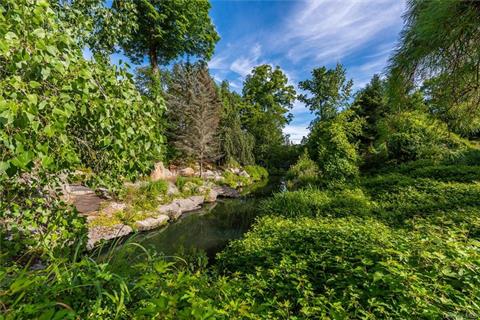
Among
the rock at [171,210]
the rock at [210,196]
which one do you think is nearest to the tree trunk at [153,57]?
the rock at [210,196]

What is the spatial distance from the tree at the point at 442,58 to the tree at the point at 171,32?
1276 centimetres

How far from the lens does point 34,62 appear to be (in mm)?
Answer: 913

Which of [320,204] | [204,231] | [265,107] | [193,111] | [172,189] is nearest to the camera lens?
[320,204]

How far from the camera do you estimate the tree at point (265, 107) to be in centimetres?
2472

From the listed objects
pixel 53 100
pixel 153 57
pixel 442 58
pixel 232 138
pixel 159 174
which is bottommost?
pixel 159 174

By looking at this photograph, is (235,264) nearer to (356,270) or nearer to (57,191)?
(356,270)

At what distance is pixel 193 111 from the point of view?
1557 cm

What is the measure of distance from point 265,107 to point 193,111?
13669 mm

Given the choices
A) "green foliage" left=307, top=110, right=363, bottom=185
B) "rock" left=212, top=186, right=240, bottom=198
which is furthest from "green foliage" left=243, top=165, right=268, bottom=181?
"green foliage" left=307, top=110, right=363, bottom=185

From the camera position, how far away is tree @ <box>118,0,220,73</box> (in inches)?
505

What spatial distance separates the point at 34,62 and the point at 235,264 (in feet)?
10.1

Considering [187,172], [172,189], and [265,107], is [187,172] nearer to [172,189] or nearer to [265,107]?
[172,189]

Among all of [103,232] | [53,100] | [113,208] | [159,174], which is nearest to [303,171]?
[159,174]

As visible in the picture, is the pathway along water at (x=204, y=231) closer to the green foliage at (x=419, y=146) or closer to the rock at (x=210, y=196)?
the rock at (x=210, y=196)
